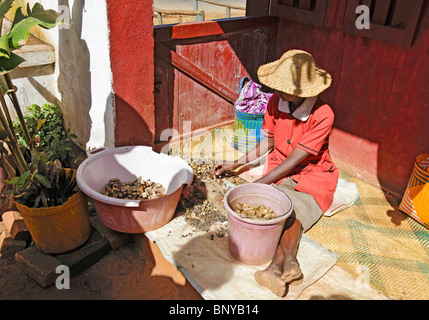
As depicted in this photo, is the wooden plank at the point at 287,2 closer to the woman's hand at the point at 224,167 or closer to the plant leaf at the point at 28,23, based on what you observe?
the woman's hand at the point at 224,167

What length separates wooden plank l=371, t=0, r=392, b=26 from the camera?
12.1ft

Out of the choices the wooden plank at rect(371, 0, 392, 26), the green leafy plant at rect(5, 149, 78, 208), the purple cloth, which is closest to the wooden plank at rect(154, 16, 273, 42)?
the purple cloth

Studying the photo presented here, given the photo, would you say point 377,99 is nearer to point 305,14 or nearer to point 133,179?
point 305,14

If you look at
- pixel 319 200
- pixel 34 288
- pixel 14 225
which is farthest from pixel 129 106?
pixel 319 200

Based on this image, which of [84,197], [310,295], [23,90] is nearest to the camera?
[310,295]

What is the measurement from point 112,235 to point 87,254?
0.28m

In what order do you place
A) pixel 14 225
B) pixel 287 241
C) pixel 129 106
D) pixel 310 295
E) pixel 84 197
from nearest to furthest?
pixel 310 295 → pixel 287 241 → pixel 84 197 → pixel 14 225 → pixel 129 106

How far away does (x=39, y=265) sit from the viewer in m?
2.95

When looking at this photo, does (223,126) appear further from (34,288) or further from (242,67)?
(34,288)

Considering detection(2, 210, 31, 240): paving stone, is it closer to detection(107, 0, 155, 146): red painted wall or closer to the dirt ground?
the dirt ground

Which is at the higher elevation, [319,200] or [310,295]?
[319,200]

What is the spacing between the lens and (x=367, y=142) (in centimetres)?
Result: 422

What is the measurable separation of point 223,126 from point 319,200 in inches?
94.1

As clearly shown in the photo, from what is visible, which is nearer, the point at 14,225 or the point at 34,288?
the point at 34,288
